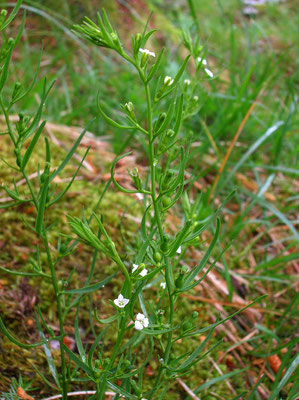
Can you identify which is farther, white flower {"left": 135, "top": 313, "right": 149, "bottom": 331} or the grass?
the grass

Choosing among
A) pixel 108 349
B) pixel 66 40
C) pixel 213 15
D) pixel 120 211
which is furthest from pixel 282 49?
pixel 108 349

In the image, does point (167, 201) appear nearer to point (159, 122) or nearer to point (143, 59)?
point (159, 122)

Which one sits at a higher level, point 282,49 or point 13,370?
point 282,49

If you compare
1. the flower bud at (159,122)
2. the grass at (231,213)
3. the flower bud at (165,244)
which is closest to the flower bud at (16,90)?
the grass at (231,213)

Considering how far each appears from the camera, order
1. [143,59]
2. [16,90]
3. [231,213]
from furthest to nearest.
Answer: [231,213], [16,90], [143,59]

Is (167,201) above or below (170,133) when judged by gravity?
below

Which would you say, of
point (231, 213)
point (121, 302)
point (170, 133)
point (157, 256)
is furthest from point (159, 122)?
point (231, 213)

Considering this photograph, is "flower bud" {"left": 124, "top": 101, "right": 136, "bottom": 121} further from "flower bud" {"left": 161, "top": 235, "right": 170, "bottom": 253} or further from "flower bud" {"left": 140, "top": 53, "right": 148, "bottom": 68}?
"flower bud" {"left": 161, "top": 235, "right": 170, "bottom": 253}

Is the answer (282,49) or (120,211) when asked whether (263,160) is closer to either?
(120,211)

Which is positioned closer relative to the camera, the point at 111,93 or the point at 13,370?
the point at 13,370

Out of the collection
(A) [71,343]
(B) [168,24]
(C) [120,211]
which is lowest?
(A) [71,343]

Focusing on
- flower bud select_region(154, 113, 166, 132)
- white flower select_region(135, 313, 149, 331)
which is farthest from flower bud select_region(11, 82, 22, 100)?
white flower select_region(135, 313, 149, 331)
